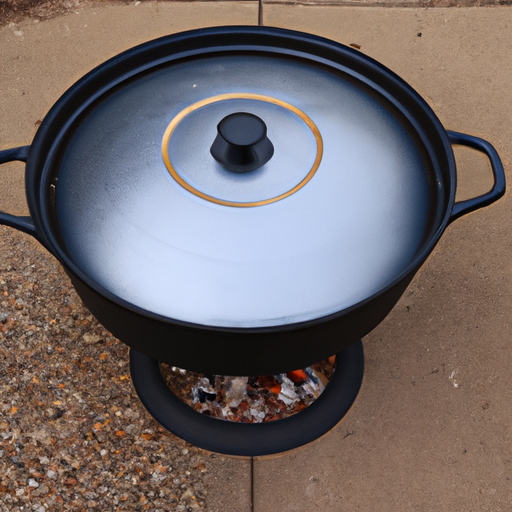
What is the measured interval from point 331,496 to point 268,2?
2.11 meters

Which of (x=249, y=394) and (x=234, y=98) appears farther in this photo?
(x=249, y=394)

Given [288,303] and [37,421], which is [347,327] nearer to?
[288,303]

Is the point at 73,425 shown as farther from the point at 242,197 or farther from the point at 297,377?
the point at 242,197

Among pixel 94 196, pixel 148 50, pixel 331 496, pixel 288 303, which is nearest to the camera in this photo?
pixel 288 303

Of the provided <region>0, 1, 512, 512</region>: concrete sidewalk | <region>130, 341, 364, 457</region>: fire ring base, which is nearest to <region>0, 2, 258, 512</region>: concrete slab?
<region>0, 1, 512, 512</region>: concrete sidewalk

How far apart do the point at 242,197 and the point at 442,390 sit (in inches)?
40.8

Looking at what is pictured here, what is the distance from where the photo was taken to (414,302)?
6.90 feet

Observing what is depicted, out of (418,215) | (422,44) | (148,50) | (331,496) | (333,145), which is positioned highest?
(148,50)

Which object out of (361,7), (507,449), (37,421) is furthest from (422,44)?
(37,421)

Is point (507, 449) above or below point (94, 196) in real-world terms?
below

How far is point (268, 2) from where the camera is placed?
9.39 feet

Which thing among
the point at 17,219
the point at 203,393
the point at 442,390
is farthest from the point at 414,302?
the point at 17,219

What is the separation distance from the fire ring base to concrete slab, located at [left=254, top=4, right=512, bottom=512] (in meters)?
0.04

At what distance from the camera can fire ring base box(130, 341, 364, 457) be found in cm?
177
